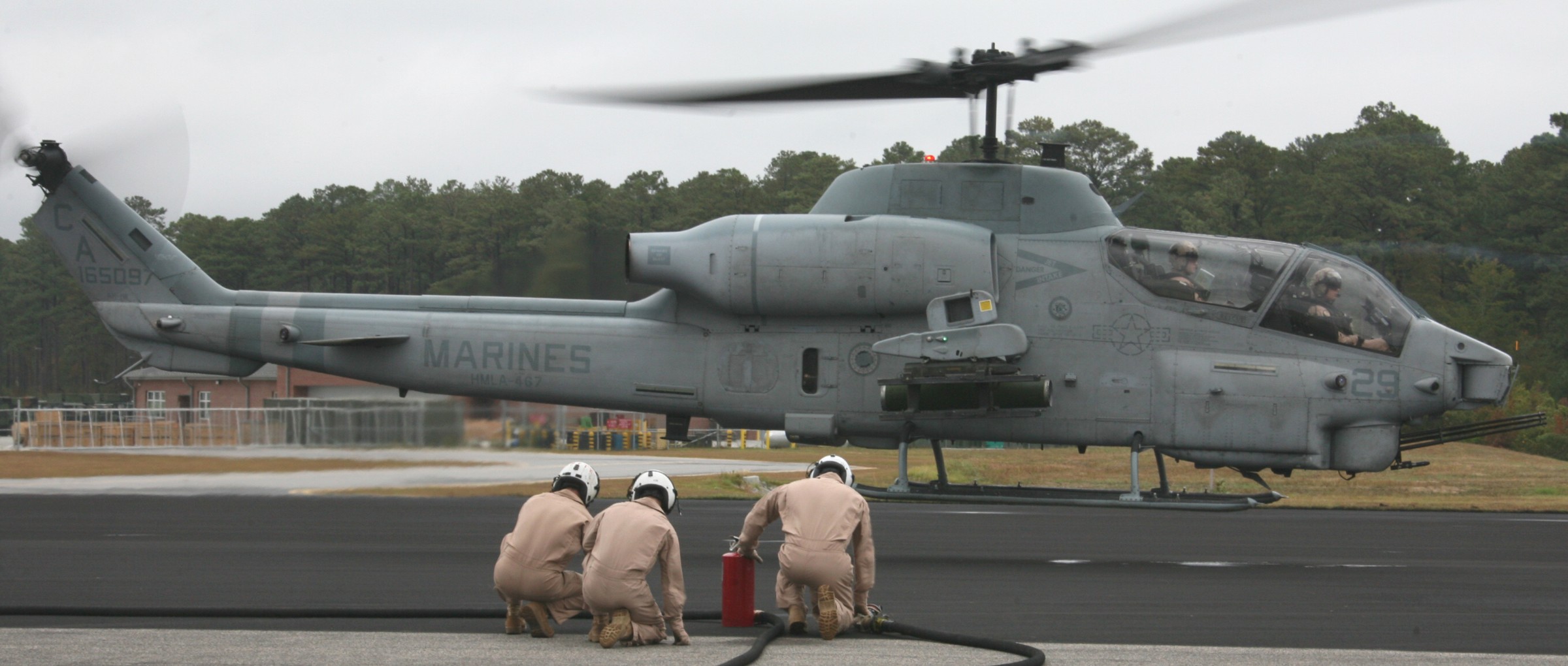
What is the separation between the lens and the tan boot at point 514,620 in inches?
348

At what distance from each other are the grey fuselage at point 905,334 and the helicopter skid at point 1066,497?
1.61 feet

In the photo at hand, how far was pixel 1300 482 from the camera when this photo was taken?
94.4 ft

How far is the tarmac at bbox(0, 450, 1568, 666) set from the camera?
840cm

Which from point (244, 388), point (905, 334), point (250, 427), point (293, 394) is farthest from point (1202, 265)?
point (244, 388)

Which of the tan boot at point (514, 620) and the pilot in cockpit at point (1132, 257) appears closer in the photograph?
the tan boot at point (514, 620)

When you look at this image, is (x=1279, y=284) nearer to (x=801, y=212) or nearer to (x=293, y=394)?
(x=293, y=394)

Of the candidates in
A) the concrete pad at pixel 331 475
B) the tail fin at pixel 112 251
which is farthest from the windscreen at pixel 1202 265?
the tail fin at pixel 112 251

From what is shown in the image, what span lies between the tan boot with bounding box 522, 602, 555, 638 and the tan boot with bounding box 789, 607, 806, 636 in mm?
1611

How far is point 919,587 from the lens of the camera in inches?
469

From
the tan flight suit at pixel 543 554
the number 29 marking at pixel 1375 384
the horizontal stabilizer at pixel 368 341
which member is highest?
the horizontal stabilizer at pixel 368 341

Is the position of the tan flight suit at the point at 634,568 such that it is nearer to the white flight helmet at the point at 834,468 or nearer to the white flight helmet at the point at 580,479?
the white flight helmet at the point at 580,479

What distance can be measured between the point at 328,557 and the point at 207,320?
12.1 feet

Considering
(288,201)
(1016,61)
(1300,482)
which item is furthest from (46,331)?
(1016,61)

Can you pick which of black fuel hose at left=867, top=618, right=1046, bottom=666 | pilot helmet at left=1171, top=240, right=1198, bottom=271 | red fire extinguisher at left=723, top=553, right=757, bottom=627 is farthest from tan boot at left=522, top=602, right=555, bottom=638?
pilot helmet at left=1171, top=240, right=1198, bottom=271
